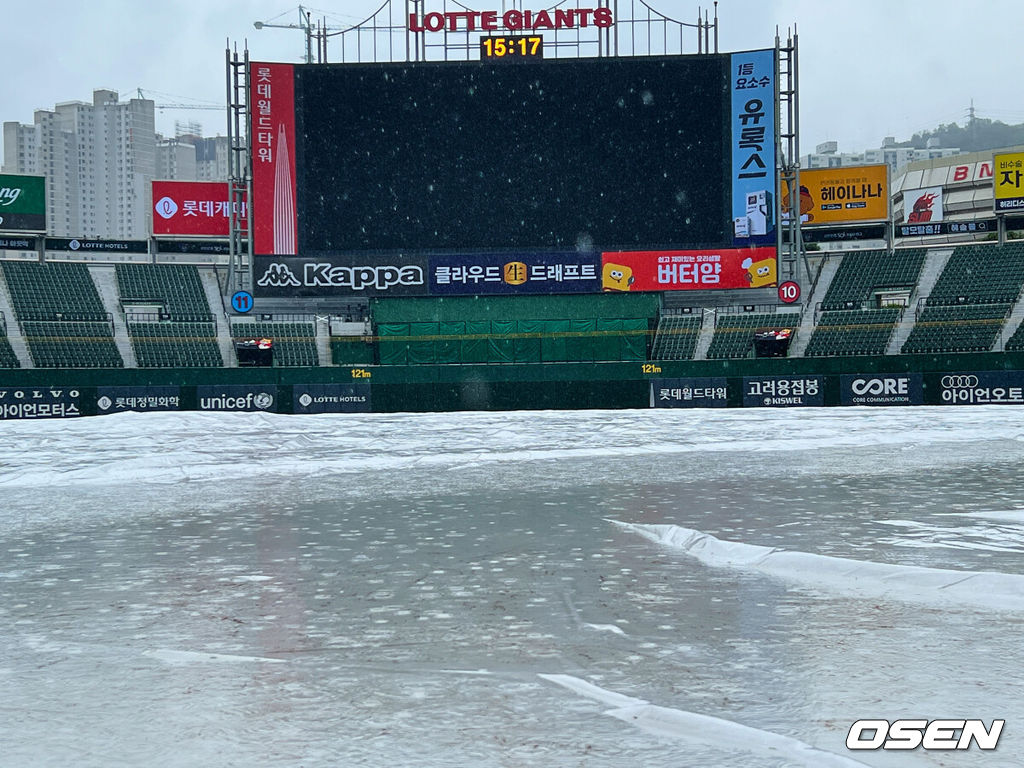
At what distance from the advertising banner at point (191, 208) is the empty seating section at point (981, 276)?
94.9ft

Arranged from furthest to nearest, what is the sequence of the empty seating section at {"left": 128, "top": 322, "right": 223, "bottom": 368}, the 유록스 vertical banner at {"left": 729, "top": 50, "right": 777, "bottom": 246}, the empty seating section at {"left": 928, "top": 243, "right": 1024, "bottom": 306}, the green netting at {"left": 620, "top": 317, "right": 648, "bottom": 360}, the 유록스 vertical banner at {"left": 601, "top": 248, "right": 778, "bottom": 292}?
the empty seating section at {"left": 928, "top": 243, "right": 1024, "bottom": 306}, the empty seating section at {"left": 128, "top": 322, "right": 223, "bottom": 368}, the green netting at {"left": 620, "top": 317, "right": 648, "bottom": 360}, the 유록스 vertical banner at {"left": 601, "top": 248, "right": 778, "bottom": 292}, the 유록스 vertical banner at {"left": 729, "top": 50, "right": 777, "bottom": 246}

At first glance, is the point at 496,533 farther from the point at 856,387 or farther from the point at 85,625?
the point at 856,387

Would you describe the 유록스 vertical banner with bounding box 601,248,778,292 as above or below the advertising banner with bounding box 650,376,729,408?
above

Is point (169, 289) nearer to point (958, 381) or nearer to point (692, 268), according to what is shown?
point (692, 268)

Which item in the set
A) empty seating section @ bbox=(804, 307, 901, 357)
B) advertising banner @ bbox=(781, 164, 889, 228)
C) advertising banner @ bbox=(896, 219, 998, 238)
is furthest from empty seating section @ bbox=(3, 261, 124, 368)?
advertising banner @ bbox=(896, 219, 998, 238)

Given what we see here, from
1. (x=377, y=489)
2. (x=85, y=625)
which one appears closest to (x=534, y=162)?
(x=377, y=489)

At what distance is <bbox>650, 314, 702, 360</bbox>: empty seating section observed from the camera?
38.2 m

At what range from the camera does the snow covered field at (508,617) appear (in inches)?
187

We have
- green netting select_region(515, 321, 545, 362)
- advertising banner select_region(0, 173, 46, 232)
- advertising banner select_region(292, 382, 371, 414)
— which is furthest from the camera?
advertising banner select_region(0, 173, 46, 232)

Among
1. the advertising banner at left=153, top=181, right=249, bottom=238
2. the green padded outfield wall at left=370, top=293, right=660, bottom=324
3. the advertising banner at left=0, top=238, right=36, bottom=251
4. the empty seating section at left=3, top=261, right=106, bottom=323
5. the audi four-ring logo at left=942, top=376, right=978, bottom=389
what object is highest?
the advertising banner at left=153, top=181, right=249, bottom=238

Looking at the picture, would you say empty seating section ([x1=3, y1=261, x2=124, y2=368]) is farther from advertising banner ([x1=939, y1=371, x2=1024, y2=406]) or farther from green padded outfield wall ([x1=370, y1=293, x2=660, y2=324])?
advertising banner ([x1=939, y1=371, x2=1024, y2=406])

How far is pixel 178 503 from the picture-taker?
13156 millimetres

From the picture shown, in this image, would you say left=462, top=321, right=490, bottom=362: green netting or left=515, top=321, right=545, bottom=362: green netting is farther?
left=515, top=321, right=545, bottom=362: green netting

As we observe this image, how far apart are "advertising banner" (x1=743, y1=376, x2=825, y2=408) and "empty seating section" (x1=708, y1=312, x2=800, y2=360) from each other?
4797mm
